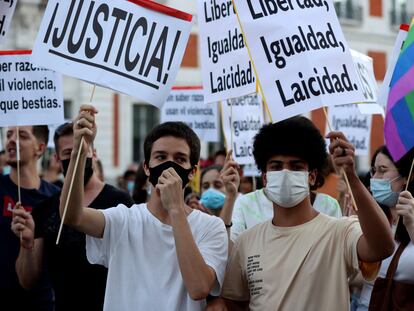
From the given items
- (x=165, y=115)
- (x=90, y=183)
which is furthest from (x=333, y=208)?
(x=165, y=115)

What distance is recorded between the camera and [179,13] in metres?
4.36

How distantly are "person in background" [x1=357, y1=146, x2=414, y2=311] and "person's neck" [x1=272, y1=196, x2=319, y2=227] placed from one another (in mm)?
407

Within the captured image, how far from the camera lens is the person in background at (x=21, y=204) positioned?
523cm

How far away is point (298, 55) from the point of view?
13.5 ft

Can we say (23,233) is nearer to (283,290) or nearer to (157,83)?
(157,83)

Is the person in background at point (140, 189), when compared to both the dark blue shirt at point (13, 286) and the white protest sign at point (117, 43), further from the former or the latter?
the white protest sign at point (117, 43)

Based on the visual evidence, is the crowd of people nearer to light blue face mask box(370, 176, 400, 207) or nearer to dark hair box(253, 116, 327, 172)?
dark hair box(253, 116, 327, 172)

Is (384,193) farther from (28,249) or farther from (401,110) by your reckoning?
(28,249)

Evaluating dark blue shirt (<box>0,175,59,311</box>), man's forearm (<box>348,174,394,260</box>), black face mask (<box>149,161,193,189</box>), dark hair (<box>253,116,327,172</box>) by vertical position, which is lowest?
dark blue shirt (<box>0,175,59,311</box>)

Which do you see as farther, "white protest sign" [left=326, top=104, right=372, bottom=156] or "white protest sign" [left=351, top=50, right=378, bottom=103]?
"white protest sign" [left=326, top=104, right=372, bottom=156]

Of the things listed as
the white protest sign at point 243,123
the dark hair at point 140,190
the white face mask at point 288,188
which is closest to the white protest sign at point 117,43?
the white face mask at point 288,188

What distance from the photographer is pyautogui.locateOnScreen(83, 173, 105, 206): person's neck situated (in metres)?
4.73

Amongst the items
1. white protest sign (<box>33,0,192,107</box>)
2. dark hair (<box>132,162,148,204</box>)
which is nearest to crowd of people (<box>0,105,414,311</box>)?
white protest sign (<box>33,0,192,107</box>)

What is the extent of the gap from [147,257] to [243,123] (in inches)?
143
